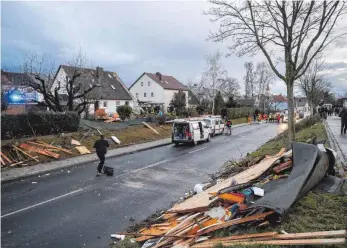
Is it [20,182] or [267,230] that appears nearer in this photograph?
[267,230]

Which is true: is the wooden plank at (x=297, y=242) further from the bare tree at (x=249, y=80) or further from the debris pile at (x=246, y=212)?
the bare tree at (x=249, y=80)

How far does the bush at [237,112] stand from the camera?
5559 cm

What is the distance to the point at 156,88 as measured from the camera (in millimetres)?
67125

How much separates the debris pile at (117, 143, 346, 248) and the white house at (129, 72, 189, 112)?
184 feet

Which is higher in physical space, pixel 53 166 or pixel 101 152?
pixel 101 152

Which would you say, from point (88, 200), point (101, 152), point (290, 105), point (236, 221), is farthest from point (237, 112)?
point (236, 221)

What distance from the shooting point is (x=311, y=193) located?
6555 mm

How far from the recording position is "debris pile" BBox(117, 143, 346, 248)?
4.78 metres

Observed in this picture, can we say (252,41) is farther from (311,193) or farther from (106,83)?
(106,83)

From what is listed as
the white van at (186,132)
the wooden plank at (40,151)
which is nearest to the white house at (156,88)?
the white van at (186,132)

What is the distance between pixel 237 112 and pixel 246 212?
5630cm

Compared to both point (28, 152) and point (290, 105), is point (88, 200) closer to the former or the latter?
point (28, 152)

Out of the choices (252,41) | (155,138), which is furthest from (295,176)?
(155,138)

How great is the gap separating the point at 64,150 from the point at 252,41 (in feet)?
39.6
